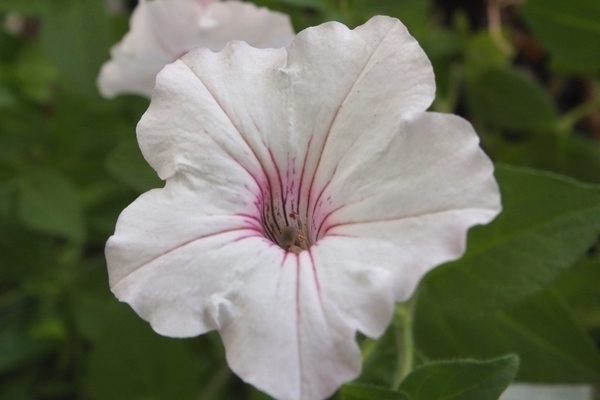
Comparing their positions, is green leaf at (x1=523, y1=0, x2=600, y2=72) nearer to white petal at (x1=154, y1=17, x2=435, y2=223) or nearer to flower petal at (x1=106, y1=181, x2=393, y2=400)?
white petal at (x1=154, y1=17, x2=435, y2=223)

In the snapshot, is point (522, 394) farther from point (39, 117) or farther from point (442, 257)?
point (39, 117)

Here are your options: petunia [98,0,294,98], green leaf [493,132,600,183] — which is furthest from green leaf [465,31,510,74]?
petunia [98,0,294,98]

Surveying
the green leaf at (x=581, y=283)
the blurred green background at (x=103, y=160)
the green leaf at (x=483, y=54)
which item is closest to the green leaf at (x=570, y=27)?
the blurred green background at (x=103, y=160)

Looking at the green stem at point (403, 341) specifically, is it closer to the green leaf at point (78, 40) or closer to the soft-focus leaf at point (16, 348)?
the green leaf at point (78, 40)

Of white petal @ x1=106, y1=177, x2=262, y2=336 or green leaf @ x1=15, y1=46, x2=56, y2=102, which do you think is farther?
green leaf @ x1=15, y1=46, x2=56, y2=102

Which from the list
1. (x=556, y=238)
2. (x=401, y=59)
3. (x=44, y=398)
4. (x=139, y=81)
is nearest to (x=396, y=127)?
(x=401, y=59)

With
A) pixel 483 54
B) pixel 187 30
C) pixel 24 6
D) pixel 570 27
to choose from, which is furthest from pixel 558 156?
pixel 24 6
